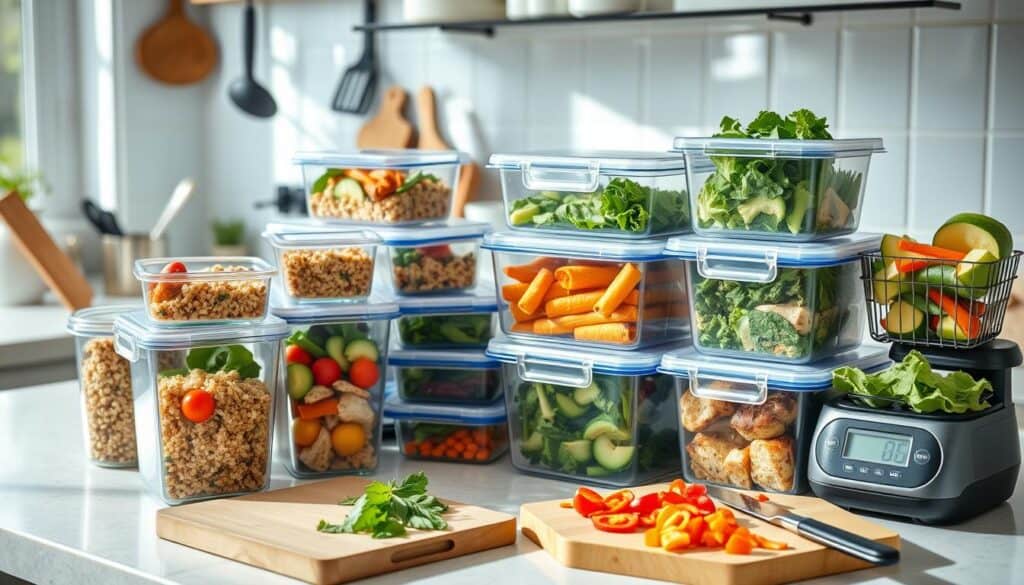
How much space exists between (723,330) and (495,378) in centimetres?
34

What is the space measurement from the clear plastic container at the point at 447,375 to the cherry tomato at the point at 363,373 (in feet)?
0.30

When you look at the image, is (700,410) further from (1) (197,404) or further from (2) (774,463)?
(1) (197,404)

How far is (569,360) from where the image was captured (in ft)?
4.85

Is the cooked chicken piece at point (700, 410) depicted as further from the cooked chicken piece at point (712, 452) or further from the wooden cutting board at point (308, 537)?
the wooden cutting board at point (308, 537)

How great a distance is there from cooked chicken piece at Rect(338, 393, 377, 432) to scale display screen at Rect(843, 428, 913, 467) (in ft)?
1.85

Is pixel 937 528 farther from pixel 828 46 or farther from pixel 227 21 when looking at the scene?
pixel 227 21

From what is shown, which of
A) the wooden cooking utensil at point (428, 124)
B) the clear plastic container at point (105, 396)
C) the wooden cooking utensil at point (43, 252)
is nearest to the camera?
the clear plastic container at point (105, 396)

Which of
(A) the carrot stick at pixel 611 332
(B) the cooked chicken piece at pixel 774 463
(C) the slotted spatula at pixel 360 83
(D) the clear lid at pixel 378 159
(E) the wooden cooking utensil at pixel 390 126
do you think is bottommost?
(B) the cooked chicken piece at pixel 774 463

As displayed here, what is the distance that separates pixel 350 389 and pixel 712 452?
43 centimetres

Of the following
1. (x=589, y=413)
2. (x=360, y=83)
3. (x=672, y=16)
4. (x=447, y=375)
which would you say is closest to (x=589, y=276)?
(x=589, y=413)

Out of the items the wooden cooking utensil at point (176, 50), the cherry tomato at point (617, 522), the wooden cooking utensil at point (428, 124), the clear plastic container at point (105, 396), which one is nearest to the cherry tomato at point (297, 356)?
the clear plastic container at point (105, 396)

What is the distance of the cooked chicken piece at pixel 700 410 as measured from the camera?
1429 millimetres

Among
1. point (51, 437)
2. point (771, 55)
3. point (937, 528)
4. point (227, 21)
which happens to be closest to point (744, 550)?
point (937, 528)

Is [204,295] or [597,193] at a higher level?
[597,193]
